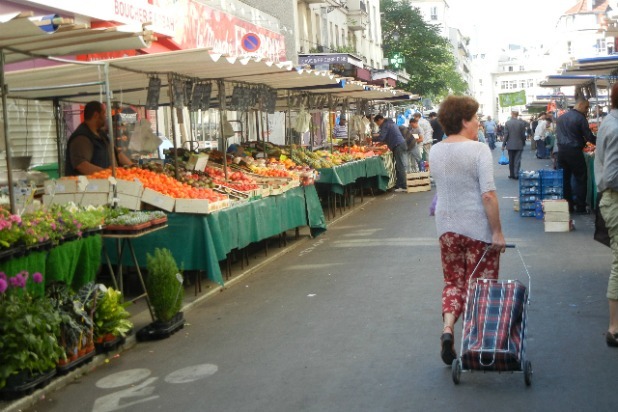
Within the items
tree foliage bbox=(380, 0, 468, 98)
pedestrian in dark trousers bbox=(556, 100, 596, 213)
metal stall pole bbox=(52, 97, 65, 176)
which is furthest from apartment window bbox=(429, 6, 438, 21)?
metal stall pole bbox=(52, 97, 65, 176)

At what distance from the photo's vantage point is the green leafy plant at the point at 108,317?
768 centimetres

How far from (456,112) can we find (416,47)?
198ft

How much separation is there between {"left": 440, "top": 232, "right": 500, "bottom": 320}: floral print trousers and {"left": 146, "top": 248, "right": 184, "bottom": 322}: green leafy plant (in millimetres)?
2792

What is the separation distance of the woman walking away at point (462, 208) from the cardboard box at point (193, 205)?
4083 mm

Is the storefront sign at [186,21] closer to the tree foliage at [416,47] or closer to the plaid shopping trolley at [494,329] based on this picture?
the plaid shopping trolley at [494,329]

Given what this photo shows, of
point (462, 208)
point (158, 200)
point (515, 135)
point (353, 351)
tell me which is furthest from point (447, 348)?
point (515, 135)

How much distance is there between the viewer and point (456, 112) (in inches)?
257

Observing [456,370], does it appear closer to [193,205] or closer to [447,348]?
[447,348]

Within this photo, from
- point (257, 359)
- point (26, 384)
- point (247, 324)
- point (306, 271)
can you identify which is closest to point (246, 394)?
point (257, 359)

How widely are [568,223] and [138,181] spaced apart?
7.18m

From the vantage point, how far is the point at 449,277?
660 cm

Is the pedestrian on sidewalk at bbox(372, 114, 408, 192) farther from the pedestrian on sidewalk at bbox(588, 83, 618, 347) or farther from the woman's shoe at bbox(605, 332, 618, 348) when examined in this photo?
the woman's shoe at bbox(605, 332, 618, 348)

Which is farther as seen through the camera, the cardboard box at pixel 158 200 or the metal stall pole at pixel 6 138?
the cardboard box at pixel 158 200

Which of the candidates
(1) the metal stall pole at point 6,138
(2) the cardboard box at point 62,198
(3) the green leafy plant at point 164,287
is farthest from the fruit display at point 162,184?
(1) the metal stall pole at point 6,138
